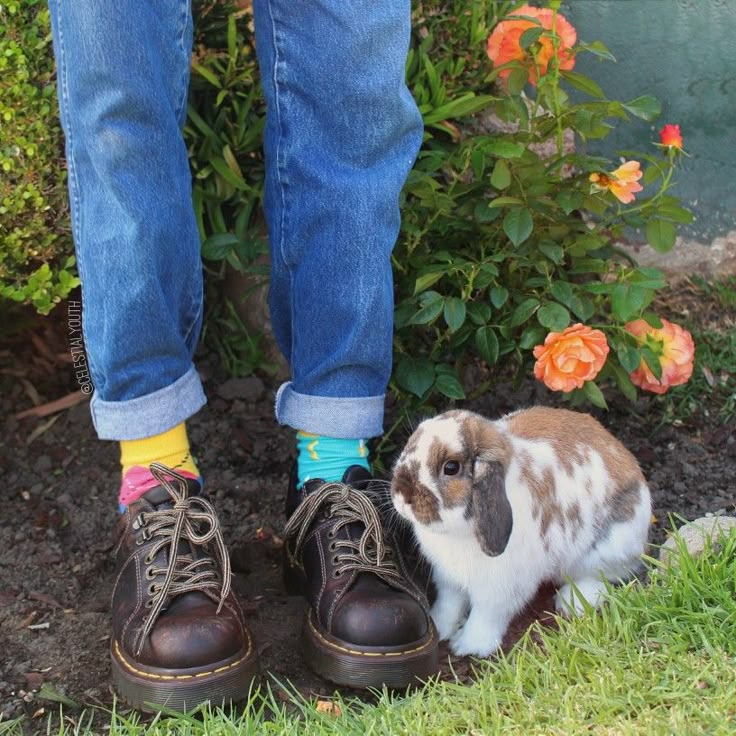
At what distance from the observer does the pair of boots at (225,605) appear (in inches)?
80.0

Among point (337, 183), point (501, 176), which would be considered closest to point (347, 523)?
point (337, 183)

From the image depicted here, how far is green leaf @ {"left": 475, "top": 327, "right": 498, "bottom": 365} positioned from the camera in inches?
111

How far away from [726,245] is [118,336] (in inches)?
91.5

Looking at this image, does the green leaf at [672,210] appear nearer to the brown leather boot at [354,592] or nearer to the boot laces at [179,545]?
the brown leather boot at [354,592]

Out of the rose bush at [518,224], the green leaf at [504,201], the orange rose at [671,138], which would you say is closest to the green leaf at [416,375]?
the rose bush at [518,224]

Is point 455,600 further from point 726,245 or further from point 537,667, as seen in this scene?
point 726,245

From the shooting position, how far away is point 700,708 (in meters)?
1.75

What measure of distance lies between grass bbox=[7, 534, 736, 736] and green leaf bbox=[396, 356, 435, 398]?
0.89 meters

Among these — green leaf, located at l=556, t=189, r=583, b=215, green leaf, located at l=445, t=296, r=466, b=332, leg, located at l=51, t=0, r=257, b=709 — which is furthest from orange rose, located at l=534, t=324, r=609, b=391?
leg, located at l=51, t=0, r=257, b=709

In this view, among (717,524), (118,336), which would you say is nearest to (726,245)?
(717,524)

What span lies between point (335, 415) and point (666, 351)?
1.04 m

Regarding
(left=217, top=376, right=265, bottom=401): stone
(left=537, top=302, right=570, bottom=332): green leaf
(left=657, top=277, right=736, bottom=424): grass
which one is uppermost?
(left=537, top=302, right=570, bottom=332): green leaf

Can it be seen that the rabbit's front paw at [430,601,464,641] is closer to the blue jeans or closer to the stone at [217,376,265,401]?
the blue jeans

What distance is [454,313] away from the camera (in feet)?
8.91
